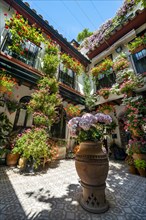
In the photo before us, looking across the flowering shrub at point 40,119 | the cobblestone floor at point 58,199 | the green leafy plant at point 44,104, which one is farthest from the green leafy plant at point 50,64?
the cobblestone floor at point 58,199

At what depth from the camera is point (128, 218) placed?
171 cm

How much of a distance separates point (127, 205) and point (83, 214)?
924mm

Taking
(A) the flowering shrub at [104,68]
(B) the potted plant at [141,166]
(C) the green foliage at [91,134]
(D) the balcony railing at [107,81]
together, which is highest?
(A) the flowering shrub at [104,68]

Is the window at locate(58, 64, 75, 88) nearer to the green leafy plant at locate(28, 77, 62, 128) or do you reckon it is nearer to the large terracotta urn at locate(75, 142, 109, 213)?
the green leafy plant at locate(28, 77, 62, 128)

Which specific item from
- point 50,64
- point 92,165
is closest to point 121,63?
point 50,64

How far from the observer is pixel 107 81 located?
737 cm

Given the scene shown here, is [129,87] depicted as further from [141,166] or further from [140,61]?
[141,166]

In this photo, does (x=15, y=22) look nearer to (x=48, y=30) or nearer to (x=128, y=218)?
(x=48, y=30)

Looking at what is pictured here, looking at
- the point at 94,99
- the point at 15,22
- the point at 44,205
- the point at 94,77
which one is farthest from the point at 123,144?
the point at 15,22

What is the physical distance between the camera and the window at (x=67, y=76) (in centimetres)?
776

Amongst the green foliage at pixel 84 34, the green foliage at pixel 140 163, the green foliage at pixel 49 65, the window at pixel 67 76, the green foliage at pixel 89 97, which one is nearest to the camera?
the green foliage at pixel 140 163

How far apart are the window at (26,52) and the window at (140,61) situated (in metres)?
5.93

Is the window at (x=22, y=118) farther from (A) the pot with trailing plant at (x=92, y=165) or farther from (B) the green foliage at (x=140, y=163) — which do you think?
(B) the green foliage at (x=140, y=163)

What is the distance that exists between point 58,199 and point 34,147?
198 centimetres
